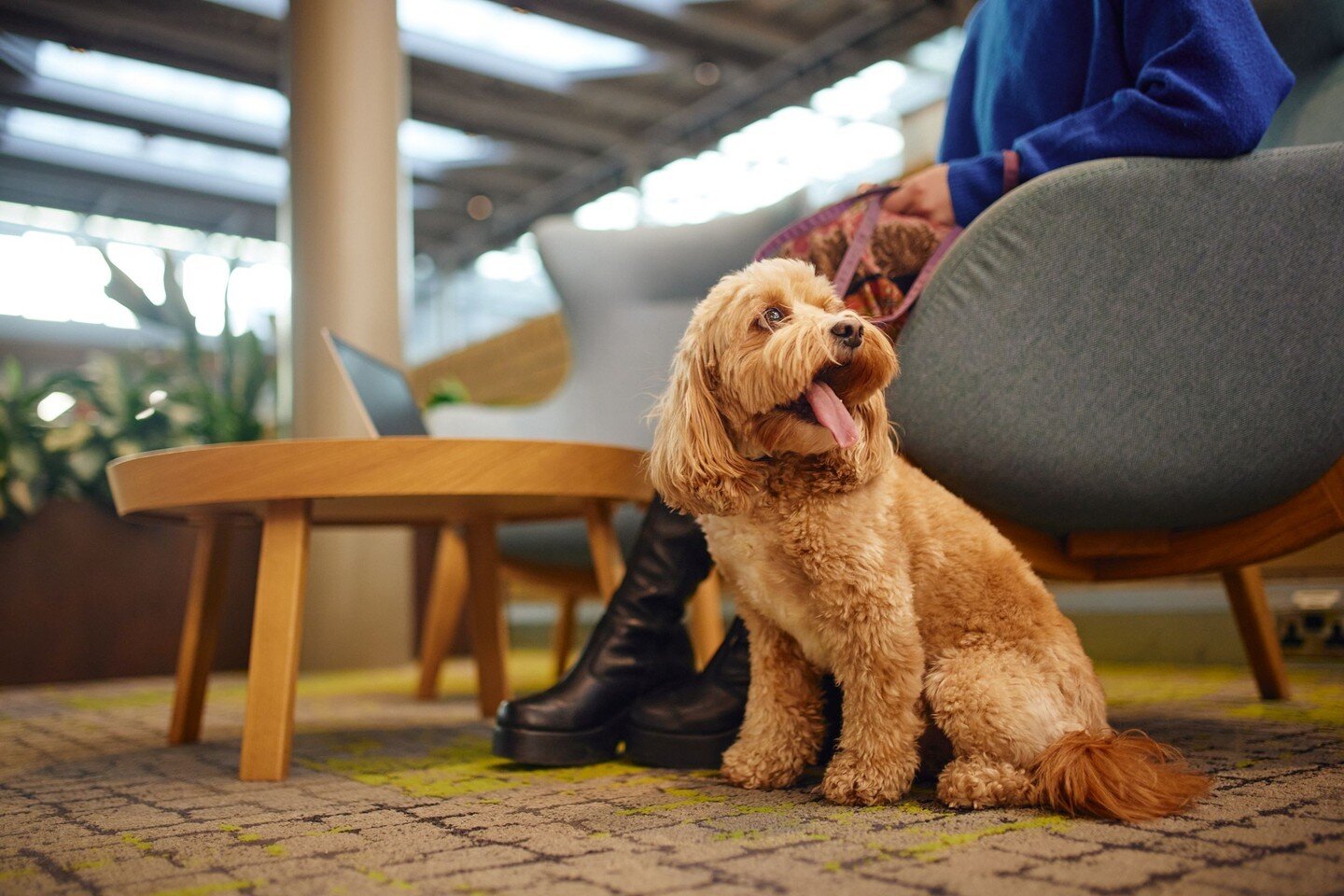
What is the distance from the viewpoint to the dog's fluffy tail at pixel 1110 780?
1079mm

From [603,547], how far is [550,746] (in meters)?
0.49

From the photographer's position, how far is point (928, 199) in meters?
1.55

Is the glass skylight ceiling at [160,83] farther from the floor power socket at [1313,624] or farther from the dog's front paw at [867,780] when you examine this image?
the dog's front paw at [867,780]

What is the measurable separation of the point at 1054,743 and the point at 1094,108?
93 centimetres

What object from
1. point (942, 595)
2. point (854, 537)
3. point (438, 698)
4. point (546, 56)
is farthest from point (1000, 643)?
point (546, 56)

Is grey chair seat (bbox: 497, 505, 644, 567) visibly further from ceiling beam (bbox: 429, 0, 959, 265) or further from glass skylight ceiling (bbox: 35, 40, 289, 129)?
glass skylight ceiling (bbox: 35, 40, 289, 129)

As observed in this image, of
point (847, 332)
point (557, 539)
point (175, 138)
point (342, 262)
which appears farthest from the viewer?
point (175, 138)

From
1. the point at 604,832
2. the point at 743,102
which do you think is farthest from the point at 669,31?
the point at 604,832

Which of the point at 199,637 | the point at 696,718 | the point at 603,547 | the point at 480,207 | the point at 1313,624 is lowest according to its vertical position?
the point at 696,718

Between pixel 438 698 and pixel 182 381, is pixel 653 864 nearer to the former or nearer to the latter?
pixel 438 698

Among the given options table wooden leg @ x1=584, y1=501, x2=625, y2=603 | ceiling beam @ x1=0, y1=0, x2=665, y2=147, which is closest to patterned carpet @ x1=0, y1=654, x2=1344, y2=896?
table wooden leg @ x1=584, y1=501, x2=625, y2=603

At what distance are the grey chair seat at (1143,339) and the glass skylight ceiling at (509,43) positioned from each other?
23.7 ft

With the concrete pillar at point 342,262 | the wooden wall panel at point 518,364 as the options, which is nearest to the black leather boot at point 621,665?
the concrete pillar at point 342,262

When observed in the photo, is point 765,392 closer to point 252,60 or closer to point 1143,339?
point 1143,339
